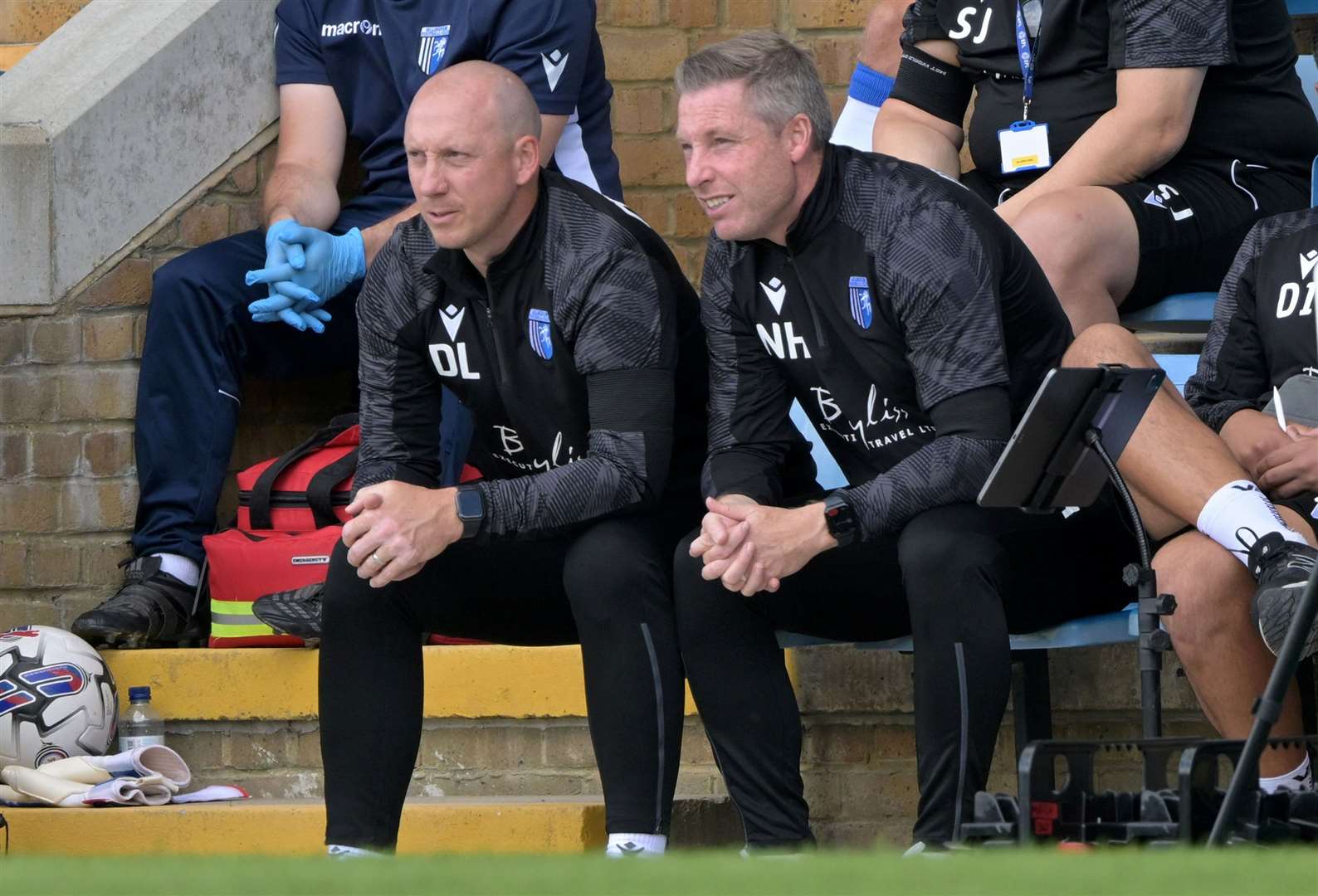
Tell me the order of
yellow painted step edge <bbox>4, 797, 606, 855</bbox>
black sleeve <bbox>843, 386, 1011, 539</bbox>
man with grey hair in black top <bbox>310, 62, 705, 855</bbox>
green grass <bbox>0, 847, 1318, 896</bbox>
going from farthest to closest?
1. yellow painted step edge <bbox>4, 797, 606, 855</bbox>
2. man with grey hair in black top <bbox>310, 62, 705, 855</bbox>
3. black sleeve <bbox>843, 386, 1011, 539</bbox>
4. green grass <bbox>0, 847, 1318, 896</bbox>

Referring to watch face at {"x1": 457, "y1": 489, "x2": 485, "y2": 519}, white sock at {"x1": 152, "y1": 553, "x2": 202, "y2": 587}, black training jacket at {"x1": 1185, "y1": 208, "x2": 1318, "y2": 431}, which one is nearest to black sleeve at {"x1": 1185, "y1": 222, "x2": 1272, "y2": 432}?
black training jacket at {"x1": 1185, "y1": 208, "x2": 1318, "y2": 431}

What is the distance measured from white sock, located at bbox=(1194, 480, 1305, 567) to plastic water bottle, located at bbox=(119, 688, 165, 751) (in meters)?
1.93

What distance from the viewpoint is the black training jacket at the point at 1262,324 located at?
9.38 ft

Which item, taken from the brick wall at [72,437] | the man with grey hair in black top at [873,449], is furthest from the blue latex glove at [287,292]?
the man with grey hair in black top at [873,449]

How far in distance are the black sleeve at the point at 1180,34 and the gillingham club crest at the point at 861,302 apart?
2.95ft

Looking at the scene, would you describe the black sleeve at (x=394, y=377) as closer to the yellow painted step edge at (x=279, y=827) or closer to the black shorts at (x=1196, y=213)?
the yellow painted step edge at (x=279, y=827)

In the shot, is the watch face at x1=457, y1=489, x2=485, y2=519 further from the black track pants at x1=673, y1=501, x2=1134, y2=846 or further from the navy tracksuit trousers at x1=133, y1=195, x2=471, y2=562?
the navy tracksuit trousers at x1=133, y1=195, x2=471, y2=562

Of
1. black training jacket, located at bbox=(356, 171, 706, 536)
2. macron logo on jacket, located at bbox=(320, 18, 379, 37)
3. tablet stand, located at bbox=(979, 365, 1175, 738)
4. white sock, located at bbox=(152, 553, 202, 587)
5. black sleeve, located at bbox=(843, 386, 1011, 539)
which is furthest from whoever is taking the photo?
macron logo on jacket, located at bbox=(320, 18, 379, 37)

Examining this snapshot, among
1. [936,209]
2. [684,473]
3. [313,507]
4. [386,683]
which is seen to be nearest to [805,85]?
[936,209]

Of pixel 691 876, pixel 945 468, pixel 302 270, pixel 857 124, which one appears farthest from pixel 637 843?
pixel 857 124

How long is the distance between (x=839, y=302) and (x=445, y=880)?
5.48 ft

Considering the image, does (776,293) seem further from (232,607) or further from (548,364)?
(232,607)

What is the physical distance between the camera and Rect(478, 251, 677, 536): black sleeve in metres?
2.68

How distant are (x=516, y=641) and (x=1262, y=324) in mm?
1228
